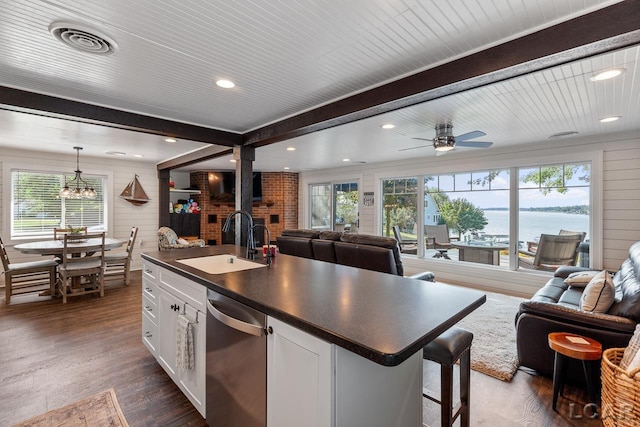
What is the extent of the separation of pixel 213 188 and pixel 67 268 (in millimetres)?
3925

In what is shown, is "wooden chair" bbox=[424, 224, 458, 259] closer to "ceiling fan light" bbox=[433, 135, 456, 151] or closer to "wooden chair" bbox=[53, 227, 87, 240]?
"ceiling fan light" bbox=[433, 135, 456, 151]

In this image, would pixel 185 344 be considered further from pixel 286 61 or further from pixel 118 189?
pixel 118 189

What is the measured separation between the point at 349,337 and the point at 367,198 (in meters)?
6.26

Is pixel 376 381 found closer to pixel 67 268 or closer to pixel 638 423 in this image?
pixel 638 423

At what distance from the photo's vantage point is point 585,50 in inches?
65.5

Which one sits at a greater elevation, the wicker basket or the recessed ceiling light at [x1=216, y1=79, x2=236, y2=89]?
the recessed ceiling light at [x1=216, y1=79, x2=236, y2=89]

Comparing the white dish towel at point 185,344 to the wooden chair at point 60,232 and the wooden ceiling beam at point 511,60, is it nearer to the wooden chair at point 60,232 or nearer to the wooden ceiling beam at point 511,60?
the wooden ceiling beam at point 511,60

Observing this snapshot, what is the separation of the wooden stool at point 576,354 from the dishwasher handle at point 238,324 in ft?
6.67

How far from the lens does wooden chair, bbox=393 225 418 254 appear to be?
6465mm

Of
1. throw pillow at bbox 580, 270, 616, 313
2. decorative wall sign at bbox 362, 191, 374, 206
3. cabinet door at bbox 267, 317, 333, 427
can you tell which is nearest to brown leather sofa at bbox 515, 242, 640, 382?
throw pillow at bbox 580, 270, 616, 313

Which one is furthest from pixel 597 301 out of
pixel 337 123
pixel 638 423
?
pixel 337 123

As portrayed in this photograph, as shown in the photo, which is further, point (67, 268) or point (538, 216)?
point (538, 216)

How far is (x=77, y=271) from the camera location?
14.5ft

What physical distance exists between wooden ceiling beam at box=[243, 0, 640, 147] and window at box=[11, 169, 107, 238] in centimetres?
569
